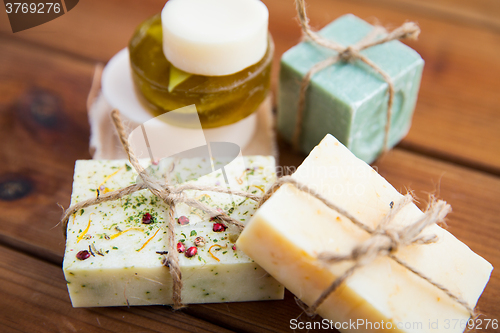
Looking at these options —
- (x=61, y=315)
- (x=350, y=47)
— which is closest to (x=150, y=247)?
(x=61, y=315)

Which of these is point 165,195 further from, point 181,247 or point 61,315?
point 61,315

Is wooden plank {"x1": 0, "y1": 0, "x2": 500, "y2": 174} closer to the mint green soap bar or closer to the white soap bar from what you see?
the mint green soap bar

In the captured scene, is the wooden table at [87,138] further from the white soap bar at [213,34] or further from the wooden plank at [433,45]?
the white soap bar at [213,34]

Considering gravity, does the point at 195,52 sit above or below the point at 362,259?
above

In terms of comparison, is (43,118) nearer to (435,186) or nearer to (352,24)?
(352,24)

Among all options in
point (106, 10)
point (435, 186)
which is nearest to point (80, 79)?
point (106, 10)
